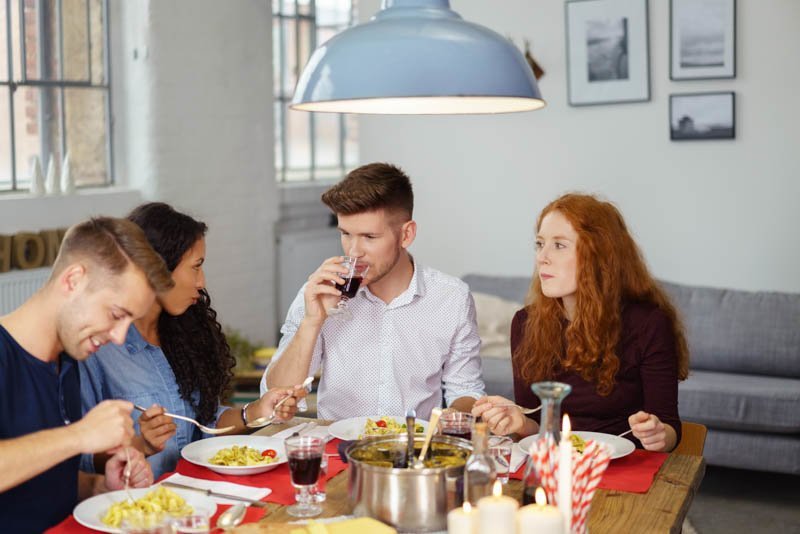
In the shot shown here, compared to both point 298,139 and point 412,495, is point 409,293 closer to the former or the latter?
point 412,495

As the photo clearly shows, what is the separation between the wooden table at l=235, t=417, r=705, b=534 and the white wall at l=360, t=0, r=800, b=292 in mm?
2814

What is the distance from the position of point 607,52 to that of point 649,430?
10.1 feet

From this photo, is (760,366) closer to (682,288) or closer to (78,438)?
(682,288)

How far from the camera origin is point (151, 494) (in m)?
1.78

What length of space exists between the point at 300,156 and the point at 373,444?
4842 millimetres

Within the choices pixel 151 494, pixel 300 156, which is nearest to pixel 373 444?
pixel 151 494

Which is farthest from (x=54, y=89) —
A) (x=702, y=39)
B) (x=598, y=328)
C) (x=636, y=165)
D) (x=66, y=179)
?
(x=598, y=328)

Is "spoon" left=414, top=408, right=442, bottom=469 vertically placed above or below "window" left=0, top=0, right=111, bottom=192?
below

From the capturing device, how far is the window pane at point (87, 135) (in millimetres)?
4777

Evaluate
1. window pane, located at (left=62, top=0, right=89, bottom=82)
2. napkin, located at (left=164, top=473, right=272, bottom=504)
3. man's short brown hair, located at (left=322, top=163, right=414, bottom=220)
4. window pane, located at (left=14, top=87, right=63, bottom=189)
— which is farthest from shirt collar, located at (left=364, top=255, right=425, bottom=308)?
window pane, located at (left=62, top=0, right=89, bottom=82)

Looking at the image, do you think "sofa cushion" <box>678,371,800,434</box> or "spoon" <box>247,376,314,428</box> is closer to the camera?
"spoon" <box>247,376,314,428</box>

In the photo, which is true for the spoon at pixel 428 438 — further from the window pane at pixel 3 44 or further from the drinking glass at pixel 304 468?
the window pane at pixel 3 44

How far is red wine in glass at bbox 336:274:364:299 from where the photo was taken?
254 cm

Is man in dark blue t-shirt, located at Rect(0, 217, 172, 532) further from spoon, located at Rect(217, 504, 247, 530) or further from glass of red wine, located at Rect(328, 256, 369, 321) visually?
glass of red wine, located at Rect(328, 256, 369, 321)
